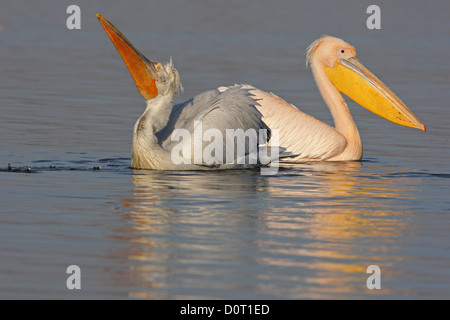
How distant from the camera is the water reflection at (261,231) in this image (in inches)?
202

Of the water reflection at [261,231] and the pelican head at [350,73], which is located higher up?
the pelican head at [350,73]

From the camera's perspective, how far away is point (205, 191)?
7.39 metres

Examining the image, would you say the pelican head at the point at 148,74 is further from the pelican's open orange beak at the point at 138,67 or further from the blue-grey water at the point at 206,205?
the blue-grey water at the point at 206,205

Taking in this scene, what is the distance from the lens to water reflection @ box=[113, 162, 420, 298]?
5141 mm

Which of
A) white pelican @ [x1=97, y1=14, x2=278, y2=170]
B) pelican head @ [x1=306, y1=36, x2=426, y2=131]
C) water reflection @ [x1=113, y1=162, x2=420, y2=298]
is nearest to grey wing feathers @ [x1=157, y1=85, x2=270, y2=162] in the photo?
white pelican @ [x1=97, y1=14, x2=278, y2=170]

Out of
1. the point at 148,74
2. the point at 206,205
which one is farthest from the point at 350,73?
the point at 206,205

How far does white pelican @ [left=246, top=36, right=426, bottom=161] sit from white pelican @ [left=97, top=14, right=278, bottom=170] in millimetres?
427

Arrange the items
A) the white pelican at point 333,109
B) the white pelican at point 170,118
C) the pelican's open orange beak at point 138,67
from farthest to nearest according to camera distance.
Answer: the white pelican at point 333,109 → the pelican's open orange beak at point 138,67 → the white pelican at point 170,118

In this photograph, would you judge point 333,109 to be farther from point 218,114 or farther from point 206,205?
point 206,205

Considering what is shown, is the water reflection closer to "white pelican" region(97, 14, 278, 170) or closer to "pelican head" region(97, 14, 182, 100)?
"white pelican" region(97, 14, 278, 170)

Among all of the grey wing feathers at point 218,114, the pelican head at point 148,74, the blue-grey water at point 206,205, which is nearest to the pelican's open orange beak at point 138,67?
the pelican head at point 148,74

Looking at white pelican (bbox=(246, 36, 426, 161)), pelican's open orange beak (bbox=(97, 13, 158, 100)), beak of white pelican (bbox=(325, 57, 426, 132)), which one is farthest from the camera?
beak of white pelican (bbox=(325, 57, 426, 132))

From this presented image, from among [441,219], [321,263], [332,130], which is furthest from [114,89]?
[321,263]

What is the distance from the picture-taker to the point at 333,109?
32.0 ft
